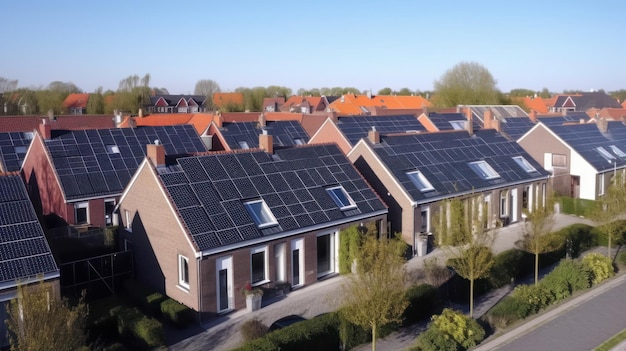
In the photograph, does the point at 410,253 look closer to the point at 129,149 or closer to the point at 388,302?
the point at 388,302

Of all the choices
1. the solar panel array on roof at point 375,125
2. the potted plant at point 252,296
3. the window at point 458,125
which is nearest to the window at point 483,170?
the solar panel array on roof at point 375,125

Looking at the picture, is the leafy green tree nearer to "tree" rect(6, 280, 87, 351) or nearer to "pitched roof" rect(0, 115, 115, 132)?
"pitched roof" rect(0, 115, 115, 132)

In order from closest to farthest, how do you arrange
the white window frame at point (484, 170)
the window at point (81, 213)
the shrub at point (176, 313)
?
the shrub at point (176, 313)
the window at point (81, 213)
the white window frame at point (484, 170)

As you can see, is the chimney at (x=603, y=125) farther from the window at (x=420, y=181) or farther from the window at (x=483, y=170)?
the window at (x=420, y=181)

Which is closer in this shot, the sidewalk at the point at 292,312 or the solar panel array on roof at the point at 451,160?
the sidewalk at the point at 292,312

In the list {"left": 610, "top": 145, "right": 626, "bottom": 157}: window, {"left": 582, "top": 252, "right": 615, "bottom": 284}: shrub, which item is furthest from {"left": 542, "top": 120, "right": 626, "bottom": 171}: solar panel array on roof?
{"left": 582, "top": 252, "right": 615, "bottom": 284}: shrub

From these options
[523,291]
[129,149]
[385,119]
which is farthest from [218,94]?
[523,291]

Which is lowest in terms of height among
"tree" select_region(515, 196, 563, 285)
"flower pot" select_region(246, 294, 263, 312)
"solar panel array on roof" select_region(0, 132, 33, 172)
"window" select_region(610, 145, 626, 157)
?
"flower pot" select_region(246, 294, 263, 312)
